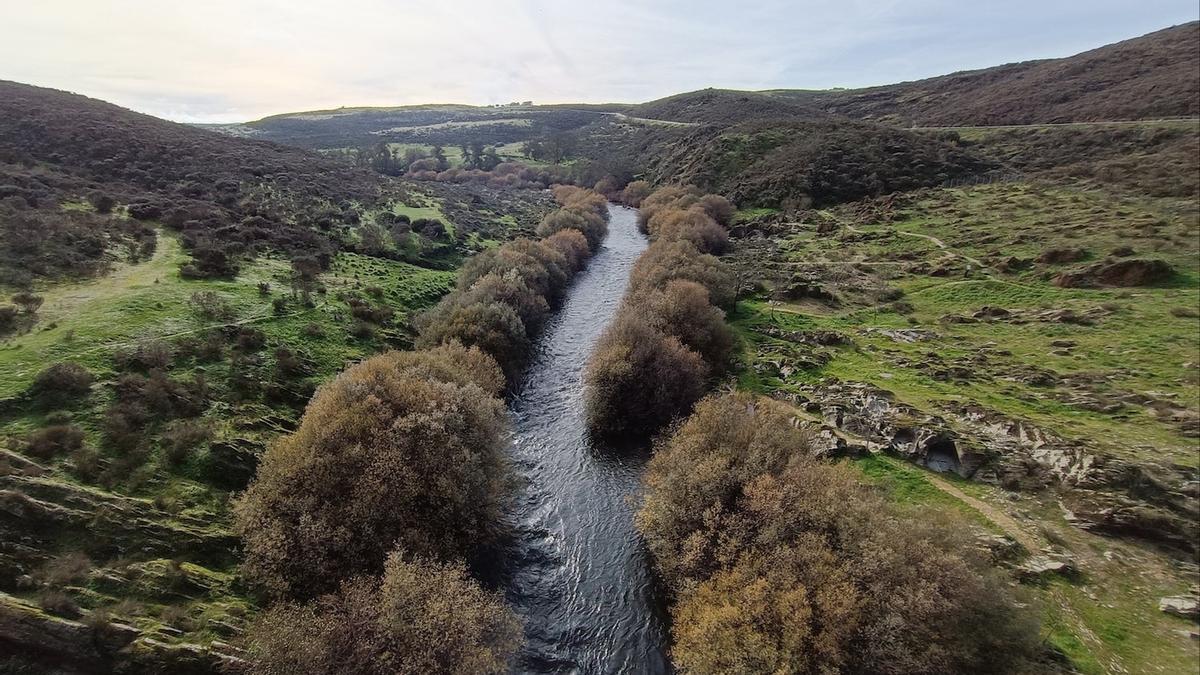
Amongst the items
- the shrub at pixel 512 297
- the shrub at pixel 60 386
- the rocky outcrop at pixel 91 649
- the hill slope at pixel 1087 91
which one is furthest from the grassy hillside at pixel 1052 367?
the shrub at pixel 60 386

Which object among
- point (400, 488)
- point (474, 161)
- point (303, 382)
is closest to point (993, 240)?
point (400, 488)

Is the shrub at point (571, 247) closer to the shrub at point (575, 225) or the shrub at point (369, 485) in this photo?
the shrub at point (575, 225)

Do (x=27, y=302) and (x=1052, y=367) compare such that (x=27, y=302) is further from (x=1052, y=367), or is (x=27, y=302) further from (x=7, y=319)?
(x=1052, y=367)

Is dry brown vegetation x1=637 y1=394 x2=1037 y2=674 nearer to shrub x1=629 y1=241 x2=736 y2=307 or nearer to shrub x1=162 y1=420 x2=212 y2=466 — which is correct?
shrub x1=162 y1=420 x2=212 y2=466

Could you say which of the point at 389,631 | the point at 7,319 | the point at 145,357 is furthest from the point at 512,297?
the point at 389,631

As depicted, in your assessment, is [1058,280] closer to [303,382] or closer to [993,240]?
[993,240]
